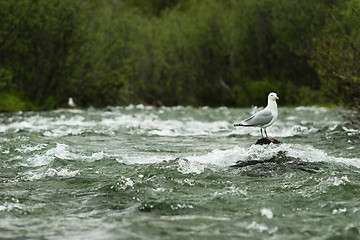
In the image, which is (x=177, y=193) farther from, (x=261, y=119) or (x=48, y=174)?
(x=261, y=119)

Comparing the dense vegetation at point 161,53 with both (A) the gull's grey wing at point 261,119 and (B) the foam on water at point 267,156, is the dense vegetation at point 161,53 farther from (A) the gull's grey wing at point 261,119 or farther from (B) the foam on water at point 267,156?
(B) the foam on water at point 267,156

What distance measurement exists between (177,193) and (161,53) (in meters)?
48.7

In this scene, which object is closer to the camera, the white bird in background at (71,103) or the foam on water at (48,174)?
the foam on water at (48,174)

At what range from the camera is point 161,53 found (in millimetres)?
56625

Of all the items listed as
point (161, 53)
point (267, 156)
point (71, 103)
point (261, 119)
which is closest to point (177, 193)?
point (267, 156)

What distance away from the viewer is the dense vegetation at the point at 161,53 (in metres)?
38.0

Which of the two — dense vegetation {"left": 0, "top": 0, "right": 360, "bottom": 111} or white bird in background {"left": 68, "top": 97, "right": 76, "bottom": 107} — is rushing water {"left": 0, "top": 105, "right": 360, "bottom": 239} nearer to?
dense vegetation {"left": 0, "top": 0, "right": 360, "bottom": 111}

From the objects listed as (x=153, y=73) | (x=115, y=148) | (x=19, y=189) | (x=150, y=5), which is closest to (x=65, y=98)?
(x=153, y=73)

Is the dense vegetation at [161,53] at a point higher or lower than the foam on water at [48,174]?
higher

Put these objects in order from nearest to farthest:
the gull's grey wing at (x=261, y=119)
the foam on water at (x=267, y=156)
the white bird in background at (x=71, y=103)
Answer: the foam on water at (x=267, y=156) < the gull's grey wing at (x=261, y=119) < the white bird in background at (x=71, y=103)

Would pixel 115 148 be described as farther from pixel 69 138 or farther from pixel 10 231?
pixel 10 231

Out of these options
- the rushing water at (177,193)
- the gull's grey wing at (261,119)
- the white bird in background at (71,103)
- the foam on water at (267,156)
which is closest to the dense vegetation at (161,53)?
the white bird in background at (71,103)

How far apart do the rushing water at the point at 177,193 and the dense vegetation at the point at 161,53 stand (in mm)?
20264

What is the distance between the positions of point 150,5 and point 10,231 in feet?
288
